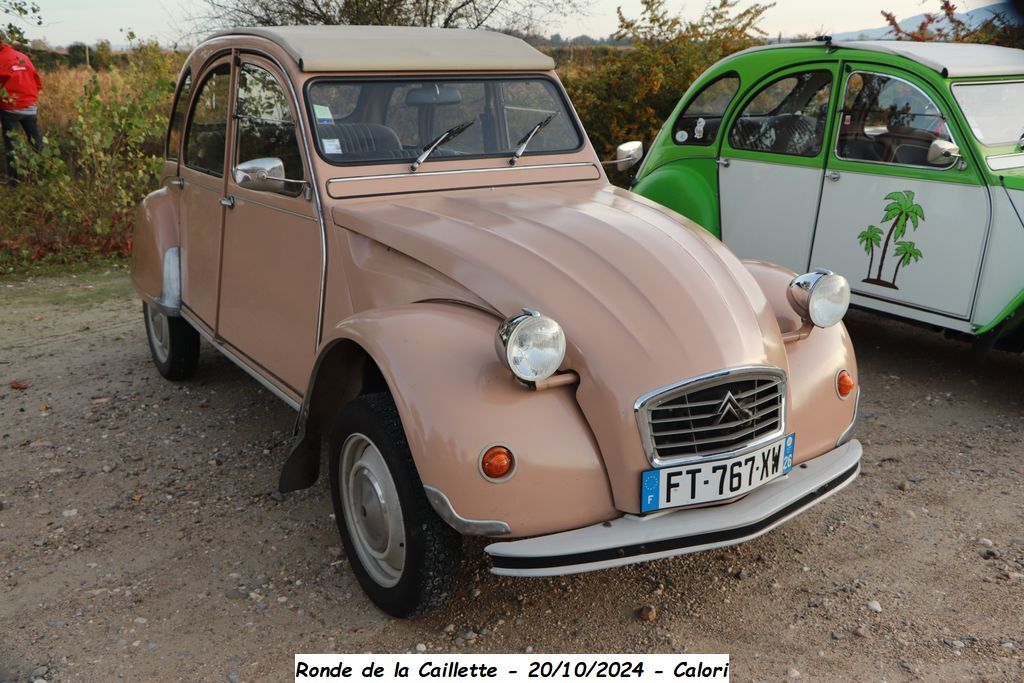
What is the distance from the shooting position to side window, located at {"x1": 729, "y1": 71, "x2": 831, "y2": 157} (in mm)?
5785

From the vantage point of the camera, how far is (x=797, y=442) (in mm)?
3113

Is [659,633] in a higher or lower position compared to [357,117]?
lower

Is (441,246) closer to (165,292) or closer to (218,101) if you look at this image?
(218,101)

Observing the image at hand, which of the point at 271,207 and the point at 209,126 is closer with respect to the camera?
the point at 271,207

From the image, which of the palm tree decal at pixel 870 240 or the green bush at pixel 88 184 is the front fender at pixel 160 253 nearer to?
the green bush at pixel 88 184

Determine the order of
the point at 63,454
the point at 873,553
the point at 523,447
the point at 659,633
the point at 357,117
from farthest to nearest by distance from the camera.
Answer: the point at 63,454, the point at 357,117, the point at 873,553, the point at 659,633, the point at 523,447

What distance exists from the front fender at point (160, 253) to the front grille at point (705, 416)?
10.6 feet

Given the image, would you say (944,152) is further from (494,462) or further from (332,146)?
(494,462)

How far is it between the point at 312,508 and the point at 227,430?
1101 mm

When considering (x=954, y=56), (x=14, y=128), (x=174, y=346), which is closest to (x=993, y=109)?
(x=954, y=56)

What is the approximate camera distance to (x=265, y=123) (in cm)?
413

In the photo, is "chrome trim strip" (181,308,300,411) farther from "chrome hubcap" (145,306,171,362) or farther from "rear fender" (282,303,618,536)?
"rear fender" (282,303,618,536)

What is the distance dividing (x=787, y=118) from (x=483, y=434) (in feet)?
13.9

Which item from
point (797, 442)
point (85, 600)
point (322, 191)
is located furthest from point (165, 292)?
point (797, 442)
